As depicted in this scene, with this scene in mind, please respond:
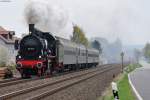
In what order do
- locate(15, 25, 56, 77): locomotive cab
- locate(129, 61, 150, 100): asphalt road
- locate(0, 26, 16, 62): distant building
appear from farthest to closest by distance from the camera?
locate(0, 26, 16, 62): distant building, locate(15, 25, 56, 77): locomotive cab, locate(129, 61, 150, 100): asphalt road

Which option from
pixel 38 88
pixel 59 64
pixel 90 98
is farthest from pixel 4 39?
pixel 90 98

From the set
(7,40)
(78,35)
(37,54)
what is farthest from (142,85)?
(78,35)

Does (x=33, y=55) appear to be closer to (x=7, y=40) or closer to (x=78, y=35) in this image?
(x=7, y=40)

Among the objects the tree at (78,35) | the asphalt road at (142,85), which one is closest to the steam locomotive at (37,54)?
the asphalt road at (142,85)

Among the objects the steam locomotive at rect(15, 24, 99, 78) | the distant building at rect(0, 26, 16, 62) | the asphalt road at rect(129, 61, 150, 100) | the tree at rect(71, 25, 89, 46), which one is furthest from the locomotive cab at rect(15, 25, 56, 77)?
the tree at rect(71, 25, 89, 46)

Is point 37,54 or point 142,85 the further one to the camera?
point 37,54

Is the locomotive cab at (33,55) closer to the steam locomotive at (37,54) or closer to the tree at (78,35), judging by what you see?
the steam locomotive at (37,54)

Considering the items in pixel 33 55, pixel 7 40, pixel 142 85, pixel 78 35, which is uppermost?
pixel 78 35

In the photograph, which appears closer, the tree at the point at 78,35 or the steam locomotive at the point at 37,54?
the steam locomotive at the point at 37,54

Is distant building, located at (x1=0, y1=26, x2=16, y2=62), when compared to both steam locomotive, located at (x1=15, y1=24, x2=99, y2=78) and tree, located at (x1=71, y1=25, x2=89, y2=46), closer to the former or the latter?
tree, located at (x1=71, y1=25, x2=89, y2=46)

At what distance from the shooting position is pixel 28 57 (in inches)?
1667

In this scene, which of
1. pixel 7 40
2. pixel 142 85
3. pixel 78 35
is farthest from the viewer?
pixel 78 35

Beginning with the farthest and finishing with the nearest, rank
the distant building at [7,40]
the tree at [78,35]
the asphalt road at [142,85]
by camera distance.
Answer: the tree at [78,35], the distant building at [7,40], the asphalt road at [142,85]

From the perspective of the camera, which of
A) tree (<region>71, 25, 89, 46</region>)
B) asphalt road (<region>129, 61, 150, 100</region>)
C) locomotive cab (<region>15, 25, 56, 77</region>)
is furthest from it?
tree (<region>71, 25, 89, 46</region>)
